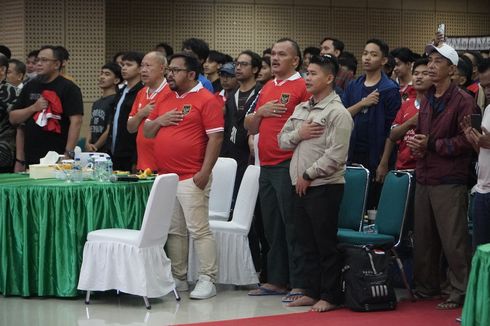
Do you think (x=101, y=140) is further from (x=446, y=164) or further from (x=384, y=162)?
(x=446, y=164)

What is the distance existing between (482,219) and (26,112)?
4.24 meters

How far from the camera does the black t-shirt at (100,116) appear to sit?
995 cm

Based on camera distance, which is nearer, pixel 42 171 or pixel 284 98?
pixel 284 98

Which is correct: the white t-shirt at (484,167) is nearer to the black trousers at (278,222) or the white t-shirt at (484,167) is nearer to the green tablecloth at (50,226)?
the black trousers at (278,222)

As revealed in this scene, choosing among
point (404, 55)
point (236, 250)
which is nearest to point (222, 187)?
point (236, 250)

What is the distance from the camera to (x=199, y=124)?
25.4 feet

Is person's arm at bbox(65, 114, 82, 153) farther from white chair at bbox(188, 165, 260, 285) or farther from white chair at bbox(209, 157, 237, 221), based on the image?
white chair at bbox(188, 165, 260, 285)

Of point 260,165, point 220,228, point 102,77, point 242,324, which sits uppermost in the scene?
point 102,77

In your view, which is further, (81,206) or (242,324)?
(81,206)

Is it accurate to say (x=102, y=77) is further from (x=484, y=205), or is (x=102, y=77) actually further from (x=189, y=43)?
(x=484, y=205)

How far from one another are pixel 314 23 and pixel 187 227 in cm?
847

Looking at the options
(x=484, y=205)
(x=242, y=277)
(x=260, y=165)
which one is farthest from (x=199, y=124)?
(x=484, y=205)

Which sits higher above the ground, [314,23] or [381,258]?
[314,23]

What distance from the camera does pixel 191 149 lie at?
25.3ft
